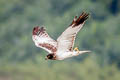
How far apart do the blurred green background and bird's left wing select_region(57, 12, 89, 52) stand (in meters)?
19.7

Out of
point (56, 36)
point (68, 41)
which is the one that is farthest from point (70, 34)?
point (56, 36)

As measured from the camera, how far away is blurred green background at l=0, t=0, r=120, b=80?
3797cm

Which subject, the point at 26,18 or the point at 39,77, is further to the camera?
the point at 26,18

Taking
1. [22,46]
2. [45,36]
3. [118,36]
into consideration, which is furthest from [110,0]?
[45,36]

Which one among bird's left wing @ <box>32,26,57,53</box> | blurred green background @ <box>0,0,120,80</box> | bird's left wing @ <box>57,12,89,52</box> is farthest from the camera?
blurred green background @ <box>0,0,120,80</box>

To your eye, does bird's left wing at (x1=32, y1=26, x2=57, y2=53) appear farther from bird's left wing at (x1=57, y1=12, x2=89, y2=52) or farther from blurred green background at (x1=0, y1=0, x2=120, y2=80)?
blurred green background at (x1=0, y1=0, x2=120, y2=80)

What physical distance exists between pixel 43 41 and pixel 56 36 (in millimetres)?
28970

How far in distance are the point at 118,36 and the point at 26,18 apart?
27.6 ft

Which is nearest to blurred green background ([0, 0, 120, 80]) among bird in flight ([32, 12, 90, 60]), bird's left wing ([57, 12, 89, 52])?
bird in flight ([32, 12, 90, 60])

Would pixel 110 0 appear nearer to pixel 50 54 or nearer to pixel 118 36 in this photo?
pixel 118 36

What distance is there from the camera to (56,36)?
43219 mm

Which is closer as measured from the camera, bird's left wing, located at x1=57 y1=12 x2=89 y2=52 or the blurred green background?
bird's left wing, located at x1=57 y1=12 x2=89 y2=52

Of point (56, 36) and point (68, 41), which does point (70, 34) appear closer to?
point (68, 41)

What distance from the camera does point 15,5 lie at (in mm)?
53500
